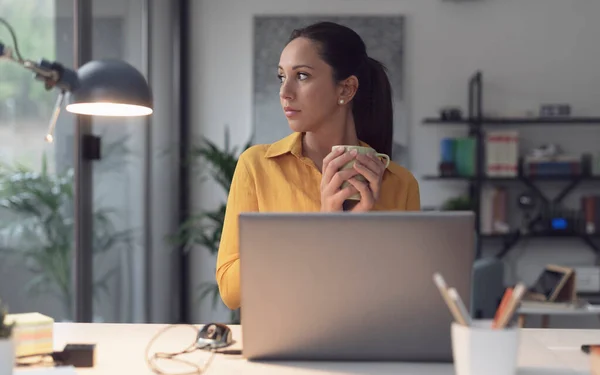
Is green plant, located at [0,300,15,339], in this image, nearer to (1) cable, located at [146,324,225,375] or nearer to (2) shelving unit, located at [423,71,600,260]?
(1) cable, located at [146,324,225,375]

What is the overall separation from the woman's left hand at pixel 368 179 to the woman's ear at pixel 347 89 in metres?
0.38

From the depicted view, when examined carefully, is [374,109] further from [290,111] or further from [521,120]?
[521,120]

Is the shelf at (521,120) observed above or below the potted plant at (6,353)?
above

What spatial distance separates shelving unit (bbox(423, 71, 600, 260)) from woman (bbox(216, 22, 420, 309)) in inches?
Answer: 118

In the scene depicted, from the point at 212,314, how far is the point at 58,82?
3.86 meters

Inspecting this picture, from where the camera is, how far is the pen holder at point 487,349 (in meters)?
1.02

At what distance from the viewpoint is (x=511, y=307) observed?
1012 mm

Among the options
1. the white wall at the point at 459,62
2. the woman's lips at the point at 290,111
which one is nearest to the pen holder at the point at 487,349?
the woman's lips at the point at 290,111

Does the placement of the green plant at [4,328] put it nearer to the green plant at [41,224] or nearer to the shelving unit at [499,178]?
the green plant at [41,224]

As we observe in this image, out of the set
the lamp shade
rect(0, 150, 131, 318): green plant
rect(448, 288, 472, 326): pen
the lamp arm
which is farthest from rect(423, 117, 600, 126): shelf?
rect(448, 288, 472, 326): pen

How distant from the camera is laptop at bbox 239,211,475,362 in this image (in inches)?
44.6

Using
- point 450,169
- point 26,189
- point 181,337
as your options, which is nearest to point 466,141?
point 450,169

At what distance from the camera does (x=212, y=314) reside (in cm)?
516

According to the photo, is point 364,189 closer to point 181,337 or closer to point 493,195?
point 181,337
